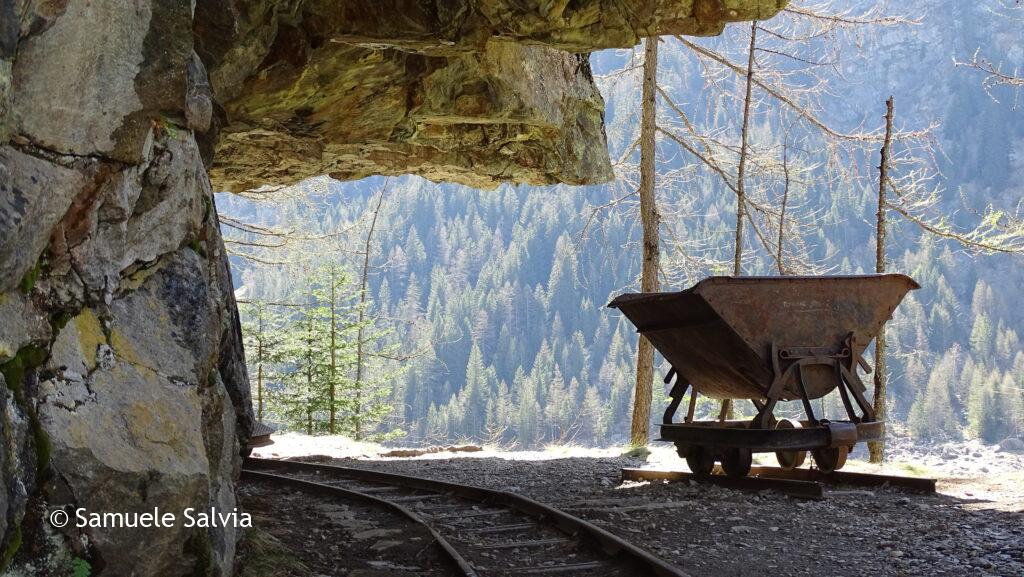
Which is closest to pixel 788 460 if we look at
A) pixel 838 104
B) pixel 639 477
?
pixel 639 477

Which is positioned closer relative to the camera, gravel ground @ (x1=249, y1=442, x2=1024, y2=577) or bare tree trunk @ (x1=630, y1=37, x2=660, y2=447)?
gravel ground @ (x1=249, y1=442, x2=1024, y2=577)

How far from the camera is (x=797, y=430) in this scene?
25.4ft

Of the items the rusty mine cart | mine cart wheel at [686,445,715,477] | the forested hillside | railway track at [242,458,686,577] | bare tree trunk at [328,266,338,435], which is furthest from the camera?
bare tree trunk at [328,266,338,435]

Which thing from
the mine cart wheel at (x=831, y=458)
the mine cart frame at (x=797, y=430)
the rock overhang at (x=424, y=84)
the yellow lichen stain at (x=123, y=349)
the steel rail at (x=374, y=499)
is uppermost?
the rock overhang at (x=424, y=84)

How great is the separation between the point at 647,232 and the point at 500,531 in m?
9.25

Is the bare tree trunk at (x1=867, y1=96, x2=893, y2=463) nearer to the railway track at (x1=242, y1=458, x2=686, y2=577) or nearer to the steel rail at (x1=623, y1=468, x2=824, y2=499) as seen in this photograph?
the steel rail at (x1=623, y1=468, x2=824, y2=499)

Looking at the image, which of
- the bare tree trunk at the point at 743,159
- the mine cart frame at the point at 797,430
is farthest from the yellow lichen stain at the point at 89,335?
the bare tree trunk at the point at 743,159

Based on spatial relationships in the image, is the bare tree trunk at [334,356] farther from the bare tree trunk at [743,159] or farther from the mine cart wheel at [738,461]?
the mine cart wheel at [738,461]

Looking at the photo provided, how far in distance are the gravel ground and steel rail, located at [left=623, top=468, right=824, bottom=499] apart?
0.38 ft

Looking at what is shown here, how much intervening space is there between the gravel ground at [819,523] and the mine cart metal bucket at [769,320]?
4.04 ft

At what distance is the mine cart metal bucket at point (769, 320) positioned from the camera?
7.80 meters

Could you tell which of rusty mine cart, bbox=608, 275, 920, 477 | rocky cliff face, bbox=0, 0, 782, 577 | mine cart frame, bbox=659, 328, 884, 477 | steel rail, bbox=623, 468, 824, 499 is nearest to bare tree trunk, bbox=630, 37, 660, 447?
steel rail, bbox=623, 468, 824, 499

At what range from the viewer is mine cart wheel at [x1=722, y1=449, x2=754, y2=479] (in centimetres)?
818

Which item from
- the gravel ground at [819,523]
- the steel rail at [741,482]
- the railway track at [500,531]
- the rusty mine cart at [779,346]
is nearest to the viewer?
the gravel ground at [819,523]
